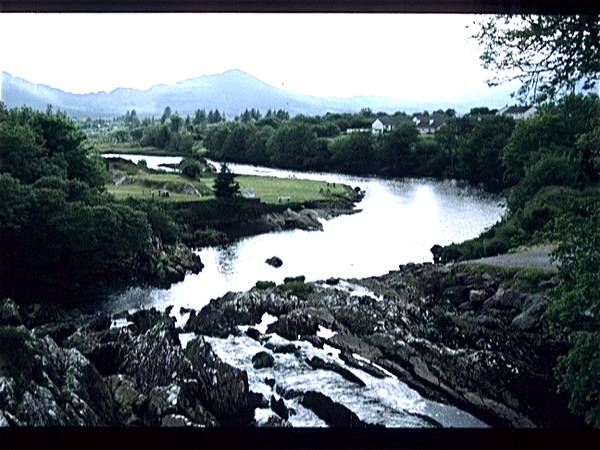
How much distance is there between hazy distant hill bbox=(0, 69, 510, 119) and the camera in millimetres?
3828

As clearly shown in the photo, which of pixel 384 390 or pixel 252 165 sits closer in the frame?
pixel 384 390

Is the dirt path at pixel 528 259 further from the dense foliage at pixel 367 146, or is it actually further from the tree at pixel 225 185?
the tree at pixel 225 185

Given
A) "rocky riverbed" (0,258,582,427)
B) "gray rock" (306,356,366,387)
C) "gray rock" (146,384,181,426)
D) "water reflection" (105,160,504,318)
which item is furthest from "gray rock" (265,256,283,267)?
"gray rock" (146,384,181,426)

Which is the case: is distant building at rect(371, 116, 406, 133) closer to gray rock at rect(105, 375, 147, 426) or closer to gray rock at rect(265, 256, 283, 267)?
gray rock at rect(265, 256, 283, 267)

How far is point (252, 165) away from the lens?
13.4ft

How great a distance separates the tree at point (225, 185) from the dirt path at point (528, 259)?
1.36 meters

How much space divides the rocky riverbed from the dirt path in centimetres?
6

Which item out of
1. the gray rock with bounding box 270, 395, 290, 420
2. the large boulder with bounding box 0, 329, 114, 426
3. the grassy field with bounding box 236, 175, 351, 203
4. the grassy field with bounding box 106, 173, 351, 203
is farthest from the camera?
the grassy field with bounding box 236, 175, 351, 203

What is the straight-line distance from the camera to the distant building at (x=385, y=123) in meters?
4.10

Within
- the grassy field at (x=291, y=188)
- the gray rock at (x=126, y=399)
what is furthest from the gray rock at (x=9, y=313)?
the grassy field at (x=291, y=188)

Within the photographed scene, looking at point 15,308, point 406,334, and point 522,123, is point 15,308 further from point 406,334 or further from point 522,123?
point 522,123

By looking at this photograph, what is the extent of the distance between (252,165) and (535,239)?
5.25 ft

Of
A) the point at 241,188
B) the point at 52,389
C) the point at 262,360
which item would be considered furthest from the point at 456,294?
the point at 52,389

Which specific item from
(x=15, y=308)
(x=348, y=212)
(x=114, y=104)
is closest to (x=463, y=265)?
(x=348, y=212)
